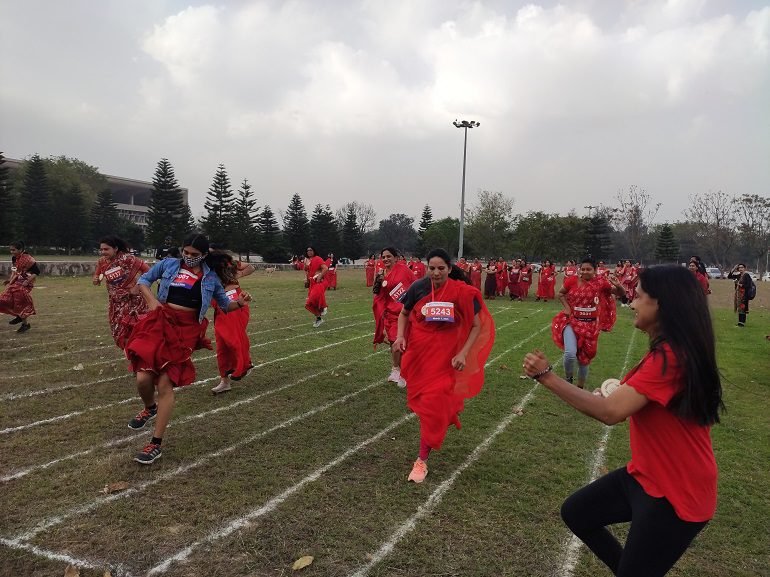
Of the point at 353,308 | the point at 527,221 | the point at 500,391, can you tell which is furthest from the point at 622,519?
the point at 527,221

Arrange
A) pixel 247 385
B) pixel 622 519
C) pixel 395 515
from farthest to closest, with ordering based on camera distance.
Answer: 1. pixel 247 385
2. pixel 395 515
3. pixel 622 519

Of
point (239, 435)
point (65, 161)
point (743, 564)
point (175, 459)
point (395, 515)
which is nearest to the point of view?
point (743, 564)

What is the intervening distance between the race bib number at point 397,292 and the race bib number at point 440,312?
10.1 feet

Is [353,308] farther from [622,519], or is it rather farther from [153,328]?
[622,519]

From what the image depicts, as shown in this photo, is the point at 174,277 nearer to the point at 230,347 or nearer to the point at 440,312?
the point at 230,347

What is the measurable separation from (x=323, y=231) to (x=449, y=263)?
65.7 meters

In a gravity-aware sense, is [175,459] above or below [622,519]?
below

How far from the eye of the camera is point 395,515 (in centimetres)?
382

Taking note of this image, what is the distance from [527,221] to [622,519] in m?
54.8

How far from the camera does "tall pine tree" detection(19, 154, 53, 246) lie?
54.6 m

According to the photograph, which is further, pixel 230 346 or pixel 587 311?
pixel 587 311

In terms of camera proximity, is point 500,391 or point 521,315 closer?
point 500,391

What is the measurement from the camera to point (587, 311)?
24.8 feet

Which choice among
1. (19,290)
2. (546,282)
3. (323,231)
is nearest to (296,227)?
(323,231)
